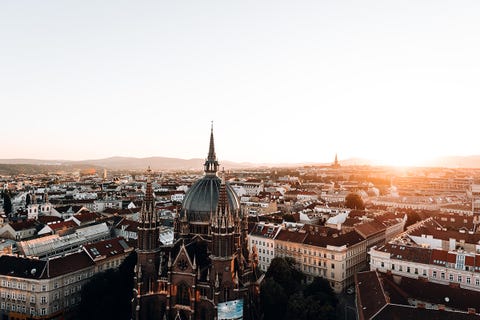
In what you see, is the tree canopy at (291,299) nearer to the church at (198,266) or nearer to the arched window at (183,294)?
the church at (198,266)

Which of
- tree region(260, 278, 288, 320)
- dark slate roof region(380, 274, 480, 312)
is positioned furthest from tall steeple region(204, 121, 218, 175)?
dark slate roof region(380, 274, 480, 312)

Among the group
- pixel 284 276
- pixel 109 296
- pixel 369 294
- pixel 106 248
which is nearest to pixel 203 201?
pixel 109 296

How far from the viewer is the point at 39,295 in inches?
2972

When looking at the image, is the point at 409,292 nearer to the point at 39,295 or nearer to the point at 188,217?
the point at 188,217

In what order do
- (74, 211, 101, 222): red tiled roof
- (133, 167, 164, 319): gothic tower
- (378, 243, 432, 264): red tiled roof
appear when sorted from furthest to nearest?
(74, 211, 101, 222): red tiled roof → (378, 243, 432, 264): red tiled roof → (133, 167, 164, 319): gothic tower

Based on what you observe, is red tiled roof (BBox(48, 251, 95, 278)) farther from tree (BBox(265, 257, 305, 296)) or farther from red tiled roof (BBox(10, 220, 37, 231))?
red tiled roof (BBox(10, 220, 37, 231))

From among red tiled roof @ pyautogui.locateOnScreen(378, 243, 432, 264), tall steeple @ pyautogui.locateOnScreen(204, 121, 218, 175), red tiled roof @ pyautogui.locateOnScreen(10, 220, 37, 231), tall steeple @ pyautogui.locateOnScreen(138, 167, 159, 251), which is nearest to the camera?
tall steeple @ pyautogui.locateOnScreen(138, 167, 159, 251)

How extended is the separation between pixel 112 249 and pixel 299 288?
4333 centimetres

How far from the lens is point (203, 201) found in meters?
67.3

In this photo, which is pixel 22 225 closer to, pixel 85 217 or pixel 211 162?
pixel 85 217

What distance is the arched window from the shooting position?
60.0 meters

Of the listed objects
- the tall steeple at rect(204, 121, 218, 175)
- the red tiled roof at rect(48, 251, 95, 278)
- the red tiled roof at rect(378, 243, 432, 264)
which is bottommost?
the red tiled roof at rect(48, 251, 95, 278)

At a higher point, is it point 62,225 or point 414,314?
point 62,225

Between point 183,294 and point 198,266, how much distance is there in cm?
455
